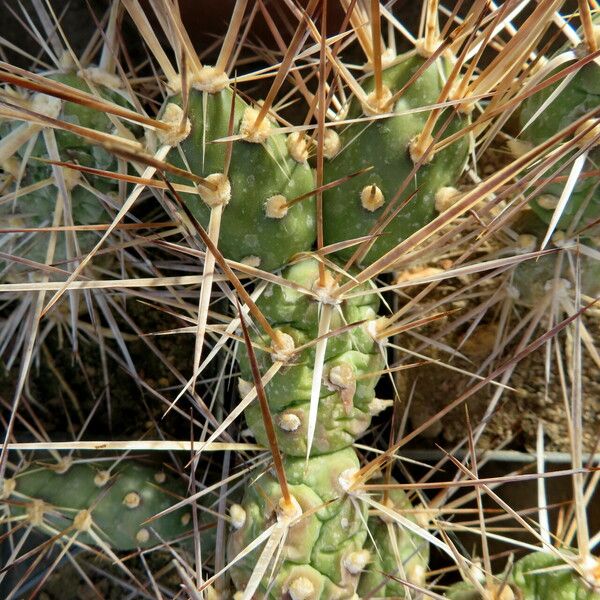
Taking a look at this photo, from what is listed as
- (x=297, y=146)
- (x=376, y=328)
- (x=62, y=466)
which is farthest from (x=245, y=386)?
(x=62, y=466)

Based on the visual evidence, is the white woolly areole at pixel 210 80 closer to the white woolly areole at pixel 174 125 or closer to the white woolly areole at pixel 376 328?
the white woolly areole at pixel 174 125

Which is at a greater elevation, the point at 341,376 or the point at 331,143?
the point at 331,143

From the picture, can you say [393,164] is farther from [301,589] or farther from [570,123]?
[301,589]

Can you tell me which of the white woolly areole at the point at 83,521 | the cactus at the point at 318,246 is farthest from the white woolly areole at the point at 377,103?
the white woolly areole at the point at 83,521

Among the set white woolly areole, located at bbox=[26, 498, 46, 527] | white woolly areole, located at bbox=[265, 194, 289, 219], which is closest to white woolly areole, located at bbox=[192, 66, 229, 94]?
white woolly areole, located at bbox=[265, 194, 289, 219]

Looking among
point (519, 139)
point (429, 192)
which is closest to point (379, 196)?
point (429, 192)

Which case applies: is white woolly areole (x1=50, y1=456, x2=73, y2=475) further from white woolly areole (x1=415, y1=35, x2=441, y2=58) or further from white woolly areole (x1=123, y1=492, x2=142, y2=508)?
Result: white woolly areole (x1=415, y1=35, x2=441, y2=58)

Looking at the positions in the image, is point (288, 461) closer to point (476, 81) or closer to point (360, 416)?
point (360, 416)
